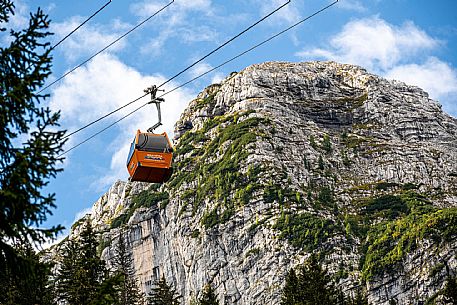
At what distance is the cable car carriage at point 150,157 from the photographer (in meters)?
35.4

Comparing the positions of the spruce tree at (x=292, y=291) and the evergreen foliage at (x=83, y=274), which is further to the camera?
the spruce tree at (x=292, y=291)

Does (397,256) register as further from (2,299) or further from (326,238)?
(2,299)

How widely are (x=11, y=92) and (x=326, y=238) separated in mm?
176602

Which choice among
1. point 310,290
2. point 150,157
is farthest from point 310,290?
point 150,157

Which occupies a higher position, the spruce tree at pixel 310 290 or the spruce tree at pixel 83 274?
the spruce tree at pixel 310 290

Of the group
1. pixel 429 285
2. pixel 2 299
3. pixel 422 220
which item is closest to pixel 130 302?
pixel 2 299

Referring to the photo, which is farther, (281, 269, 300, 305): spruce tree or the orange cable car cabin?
(281, 269, 300, 305): spruce tree

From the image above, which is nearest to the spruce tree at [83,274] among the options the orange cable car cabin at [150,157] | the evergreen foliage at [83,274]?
the evergreen foliage at [83,274]

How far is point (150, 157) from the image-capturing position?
3559 centimetres

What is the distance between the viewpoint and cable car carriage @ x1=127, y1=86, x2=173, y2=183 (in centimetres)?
3541

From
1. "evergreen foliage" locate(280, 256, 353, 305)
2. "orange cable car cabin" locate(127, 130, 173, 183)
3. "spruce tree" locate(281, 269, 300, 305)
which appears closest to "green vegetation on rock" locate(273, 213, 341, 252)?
"spruce tree" locate(281, 269, 300, 305)

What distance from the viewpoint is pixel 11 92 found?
1373 centimetres

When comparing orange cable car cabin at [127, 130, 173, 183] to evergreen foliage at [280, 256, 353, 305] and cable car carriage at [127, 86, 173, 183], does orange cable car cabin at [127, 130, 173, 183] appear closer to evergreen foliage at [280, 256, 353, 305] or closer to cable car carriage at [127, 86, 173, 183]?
cable car carriage at [127, 86, 173, 183]

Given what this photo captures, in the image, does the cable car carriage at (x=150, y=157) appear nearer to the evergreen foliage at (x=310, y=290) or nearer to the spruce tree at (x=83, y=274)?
the spruce tree at (x=83, y=274)
